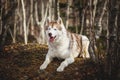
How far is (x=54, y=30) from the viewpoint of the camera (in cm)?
991

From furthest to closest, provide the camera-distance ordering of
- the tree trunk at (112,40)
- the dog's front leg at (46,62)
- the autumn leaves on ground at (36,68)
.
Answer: the dog's front leg at (46,62), the autumn leaves on ground at (36,68), the tree trunk at (112,40)

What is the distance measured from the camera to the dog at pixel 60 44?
32.6 ft

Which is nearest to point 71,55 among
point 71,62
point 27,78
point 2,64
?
point 71,62

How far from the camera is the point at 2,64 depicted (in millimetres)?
11109

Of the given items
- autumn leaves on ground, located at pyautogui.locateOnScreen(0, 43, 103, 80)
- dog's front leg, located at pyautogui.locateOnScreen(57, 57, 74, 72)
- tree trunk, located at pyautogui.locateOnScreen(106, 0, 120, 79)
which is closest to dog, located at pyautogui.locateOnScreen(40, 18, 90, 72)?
dog's front leg, located at pyautogui.locateOnScreen(57, 57, 74, 72)

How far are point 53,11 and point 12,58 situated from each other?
28.3 feet

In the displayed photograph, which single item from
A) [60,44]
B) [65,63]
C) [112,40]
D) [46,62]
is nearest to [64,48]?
[60,44]

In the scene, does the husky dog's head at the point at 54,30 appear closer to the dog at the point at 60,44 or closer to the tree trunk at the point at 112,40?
the dog at the point at 60,44

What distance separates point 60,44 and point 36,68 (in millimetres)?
819

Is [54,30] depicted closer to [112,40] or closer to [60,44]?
[60,44]

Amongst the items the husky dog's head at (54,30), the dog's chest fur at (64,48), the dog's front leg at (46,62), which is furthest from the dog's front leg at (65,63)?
the husky dog's head at (54,30)

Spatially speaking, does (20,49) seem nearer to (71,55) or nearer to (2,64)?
(2,64)

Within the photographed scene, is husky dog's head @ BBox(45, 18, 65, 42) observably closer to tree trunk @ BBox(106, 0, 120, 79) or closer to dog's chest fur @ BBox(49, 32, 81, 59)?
dog's chest fur @ BBox(49, 32, 81, 59)

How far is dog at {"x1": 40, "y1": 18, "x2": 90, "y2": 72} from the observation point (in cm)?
995
